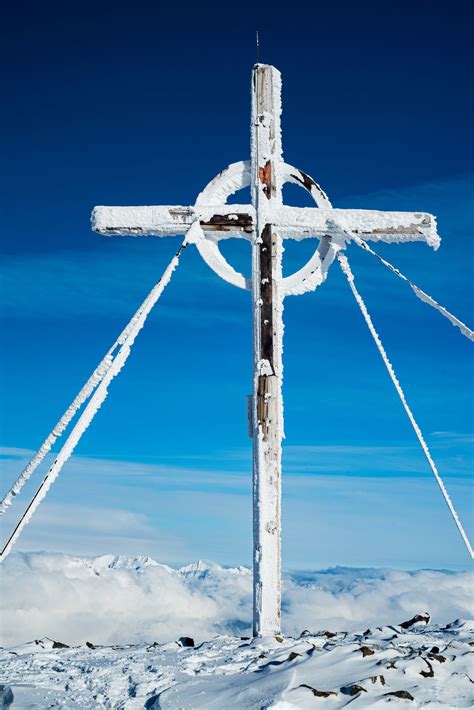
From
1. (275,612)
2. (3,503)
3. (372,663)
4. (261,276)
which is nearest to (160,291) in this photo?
(261,276)

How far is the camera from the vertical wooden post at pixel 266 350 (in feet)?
23.7

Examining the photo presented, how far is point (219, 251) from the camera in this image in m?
8.19

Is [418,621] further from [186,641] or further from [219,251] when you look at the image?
[219,251]

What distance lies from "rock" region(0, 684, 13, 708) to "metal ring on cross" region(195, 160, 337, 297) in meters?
4.65

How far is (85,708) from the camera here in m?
5.30

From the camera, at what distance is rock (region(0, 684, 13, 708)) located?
5.32 metres

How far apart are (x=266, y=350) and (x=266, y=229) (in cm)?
141

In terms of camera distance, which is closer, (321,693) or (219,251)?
(321,693)

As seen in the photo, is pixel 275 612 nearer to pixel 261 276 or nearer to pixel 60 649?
pixel 60 649

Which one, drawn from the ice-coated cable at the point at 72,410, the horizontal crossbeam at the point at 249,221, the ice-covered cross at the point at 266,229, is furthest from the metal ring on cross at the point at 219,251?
the ice-coated cable at the point at 72,410

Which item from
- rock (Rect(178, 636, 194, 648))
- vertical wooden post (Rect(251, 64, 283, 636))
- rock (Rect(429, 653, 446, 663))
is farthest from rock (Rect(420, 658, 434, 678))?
rock (Rect(178, 636, 194, 648))

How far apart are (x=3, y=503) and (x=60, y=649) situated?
2250mm

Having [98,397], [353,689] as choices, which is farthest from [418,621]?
[98,397]

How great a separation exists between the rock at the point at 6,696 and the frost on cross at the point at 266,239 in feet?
8.77
